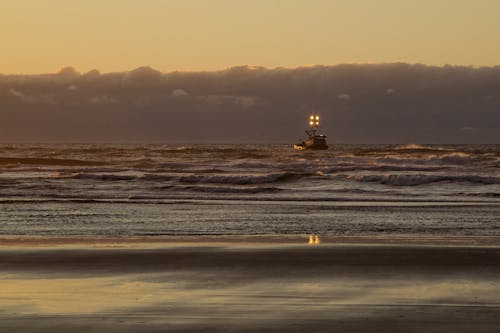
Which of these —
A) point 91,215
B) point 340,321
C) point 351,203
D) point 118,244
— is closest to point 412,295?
point 340,321

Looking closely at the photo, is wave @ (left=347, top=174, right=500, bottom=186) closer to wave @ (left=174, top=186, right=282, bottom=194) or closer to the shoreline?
wave @ (left=174, top=186, right=282, bottom=194)

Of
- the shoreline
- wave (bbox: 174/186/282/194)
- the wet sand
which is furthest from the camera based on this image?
wave (bbox: 174/186/282/194)

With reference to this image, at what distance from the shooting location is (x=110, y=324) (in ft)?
26.4

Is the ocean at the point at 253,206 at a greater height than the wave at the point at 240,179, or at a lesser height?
greater

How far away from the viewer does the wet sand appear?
322 inches

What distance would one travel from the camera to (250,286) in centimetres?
1041

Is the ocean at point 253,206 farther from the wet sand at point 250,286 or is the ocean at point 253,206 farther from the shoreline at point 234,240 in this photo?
the wet sand at point 250,286

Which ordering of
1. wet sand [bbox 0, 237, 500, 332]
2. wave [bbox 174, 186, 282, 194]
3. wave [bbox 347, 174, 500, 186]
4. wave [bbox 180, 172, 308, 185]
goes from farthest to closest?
wave [bbox 180, 172, 308, 185] < wave [bbox 347, 174, 500, 186] < wave [bbox 174, 186, 282, 194] < wet sand [bbox 0, 237, 500, 332]

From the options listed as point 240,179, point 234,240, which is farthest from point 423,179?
point 234,240

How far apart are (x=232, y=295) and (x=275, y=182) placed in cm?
3557

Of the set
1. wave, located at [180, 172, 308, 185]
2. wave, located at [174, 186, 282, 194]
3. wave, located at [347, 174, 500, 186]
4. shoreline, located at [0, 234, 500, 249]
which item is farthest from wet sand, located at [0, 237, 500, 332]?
wave, located at [180, 172, 308, 185]

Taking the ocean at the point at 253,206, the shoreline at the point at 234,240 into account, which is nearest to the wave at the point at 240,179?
the ocean at the point at 253,206

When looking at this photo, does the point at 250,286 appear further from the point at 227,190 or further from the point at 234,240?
the point at 227,190

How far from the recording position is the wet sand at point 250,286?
322 inches
